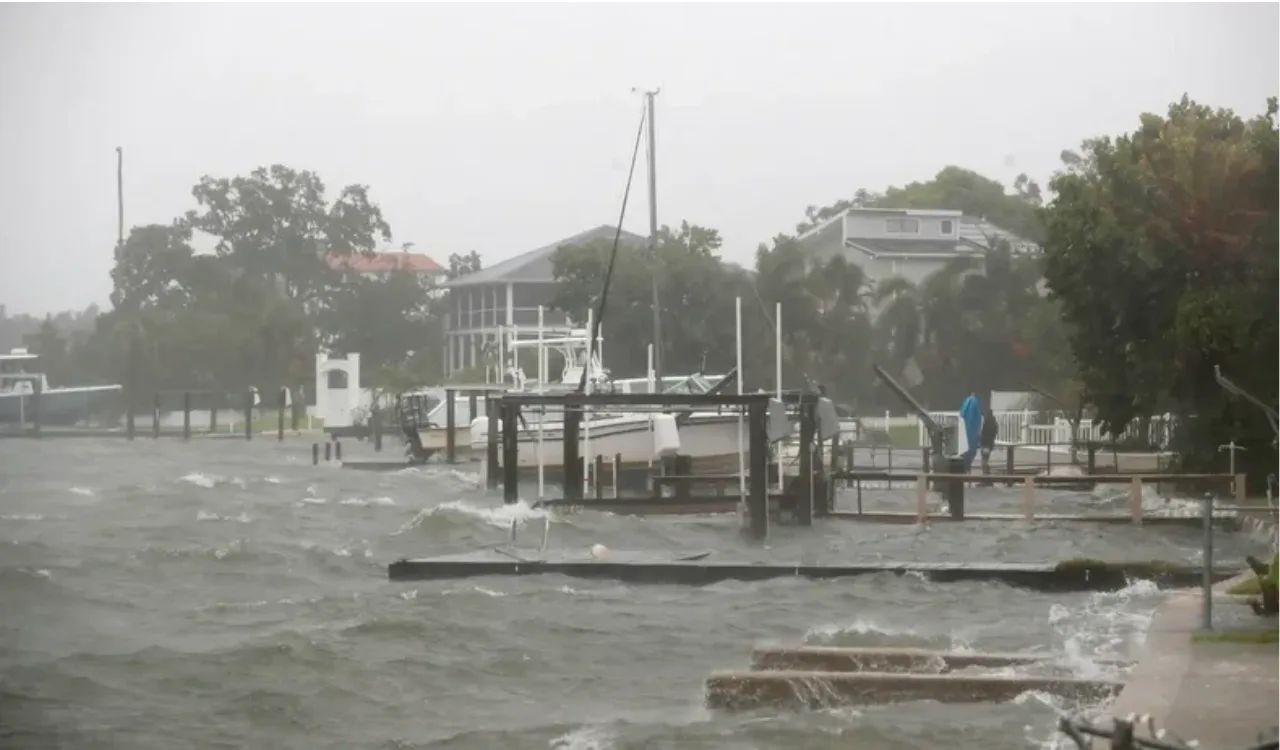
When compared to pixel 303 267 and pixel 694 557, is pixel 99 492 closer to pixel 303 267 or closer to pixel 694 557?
pixel 303 267

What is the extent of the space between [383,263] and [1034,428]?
1001 cm

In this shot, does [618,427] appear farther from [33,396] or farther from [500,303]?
[33,396]

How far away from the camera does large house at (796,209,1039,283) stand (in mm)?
19875

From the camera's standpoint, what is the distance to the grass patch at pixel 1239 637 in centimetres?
862

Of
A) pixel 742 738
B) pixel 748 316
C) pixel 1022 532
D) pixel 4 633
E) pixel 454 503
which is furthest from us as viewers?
pixel 454 503

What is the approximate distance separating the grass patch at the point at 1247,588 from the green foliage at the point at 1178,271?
152 inches

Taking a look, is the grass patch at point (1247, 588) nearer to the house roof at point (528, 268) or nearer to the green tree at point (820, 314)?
the green tree at point (820, 314)

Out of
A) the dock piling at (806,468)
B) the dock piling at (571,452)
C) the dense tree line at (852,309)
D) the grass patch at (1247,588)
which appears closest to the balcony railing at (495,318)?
the dense tree line at (852,309)

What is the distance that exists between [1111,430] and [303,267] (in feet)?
36.9

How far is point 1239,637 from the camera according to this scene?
28.6 ft

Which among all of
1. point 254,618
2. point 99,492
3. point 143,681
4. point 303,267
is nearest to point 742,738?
point 143,681

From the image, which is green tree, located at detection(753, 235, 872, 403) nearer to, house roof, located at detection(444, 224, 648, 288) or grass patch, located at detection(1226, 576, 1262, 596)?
house roof, located at detection(444, 224, 648, 288)

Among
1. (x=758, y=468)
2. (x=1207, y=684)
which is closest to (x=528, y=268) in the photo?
(x=758, y=468)

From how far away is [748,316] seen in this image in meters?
23.2
